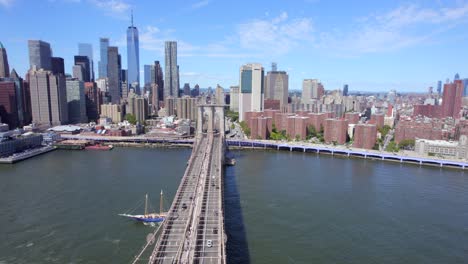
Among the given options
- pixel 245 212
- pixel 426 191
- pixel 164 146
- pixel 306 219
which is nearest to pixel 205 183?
pixel 245 212

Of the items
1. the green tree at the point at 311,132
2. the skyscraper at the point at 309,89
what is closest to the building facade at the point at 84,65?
the skyscraper at the point at 309,89

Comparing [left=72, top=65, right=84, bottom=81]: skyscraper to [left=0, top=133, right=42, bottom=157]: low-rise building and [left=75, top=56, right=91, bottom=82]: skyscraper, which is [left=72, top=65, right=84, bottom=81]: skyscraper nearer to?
[left=75, top=56, right=91, bottom=82]: skyscraper

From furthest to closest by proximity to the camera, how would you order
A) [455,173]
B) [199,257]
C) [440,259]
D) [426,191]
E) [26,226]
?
[455,173] < [426,191] < [26,226] < [440,259] < [199,257]

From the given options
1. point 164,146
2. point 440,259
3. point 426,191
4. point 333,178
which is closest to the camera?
point 440,259

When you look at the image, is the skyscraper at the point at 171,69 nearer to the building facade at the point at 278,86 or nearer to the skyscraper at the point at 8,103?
the building facade at the point at 278,86

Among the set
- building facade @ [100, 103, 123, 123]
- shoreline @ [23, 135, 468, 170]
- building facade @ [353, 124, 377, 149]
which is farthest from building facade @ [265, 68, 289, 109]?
building facade @ [353, 124, 377, 149]

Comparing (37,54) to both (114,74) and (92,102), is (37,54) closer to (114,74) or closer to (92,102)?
(114,74)

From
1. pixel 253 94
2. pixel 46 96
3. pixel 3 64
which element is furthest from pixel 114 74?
pixel 46 96

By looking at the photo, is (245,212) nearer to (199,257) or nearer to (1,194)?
(199,257)
